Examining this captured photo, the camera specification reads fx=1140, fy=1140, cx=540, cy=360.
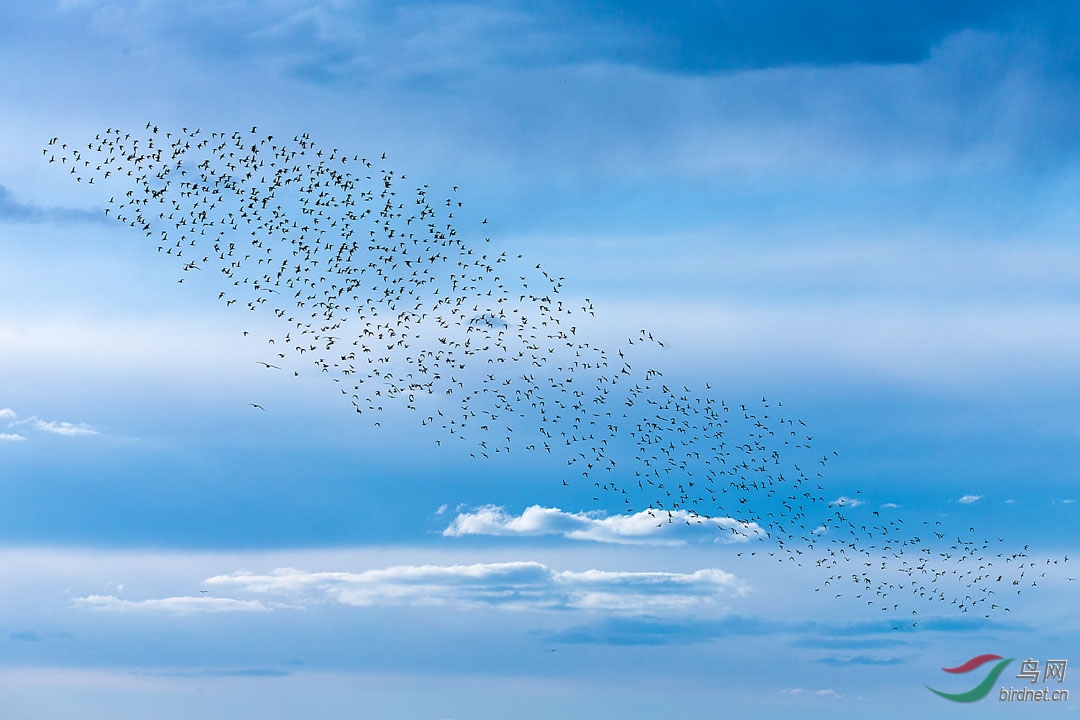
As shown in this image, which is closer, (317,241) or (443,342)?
(317,241)

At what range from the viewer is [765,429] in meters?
60.4

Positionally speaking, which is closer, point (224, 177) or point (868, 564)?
point (224, 177)

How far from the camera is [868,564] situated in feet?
202

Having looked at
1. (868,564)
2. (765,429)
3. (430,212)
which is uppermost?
(430,212)

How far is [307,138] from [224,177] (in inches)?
181

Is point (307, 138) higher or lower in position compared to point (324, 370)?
higher

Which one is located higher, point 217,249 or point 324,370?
point 217,249

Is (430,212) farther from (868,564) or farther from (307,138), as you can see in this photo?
(868,564)

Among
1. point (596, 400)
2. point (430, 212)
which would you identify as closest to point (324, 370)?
point (430, 212)

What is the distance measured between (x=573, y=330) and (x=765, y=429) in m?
11.8

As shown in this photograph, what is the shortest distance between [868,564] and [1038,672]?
9.70 m

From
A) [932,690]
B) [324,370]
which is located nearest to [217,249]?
[324,370]

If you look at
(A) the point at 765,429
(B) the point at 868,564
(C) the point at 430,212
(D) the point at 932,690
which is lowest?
(D) the point at 932,690

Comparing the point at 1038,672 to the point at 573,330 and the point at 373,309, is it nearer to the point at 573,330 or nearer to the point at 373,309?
the point at 573,330
